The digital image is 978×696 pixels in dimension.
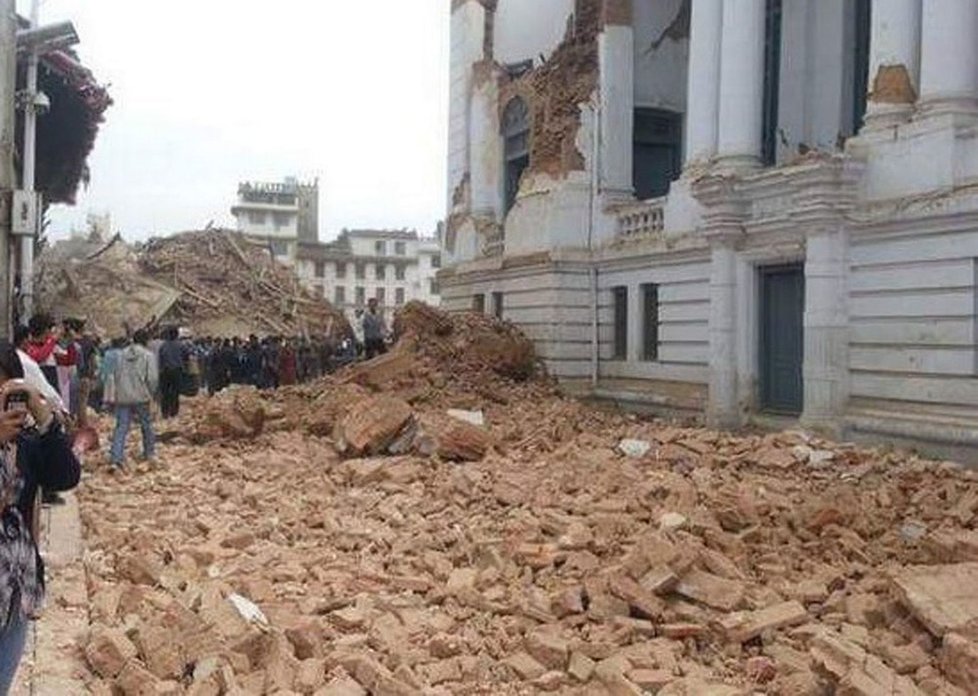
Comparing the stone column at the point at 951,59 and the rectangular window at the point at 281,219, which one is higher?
the rectangular window at the point at 281,219

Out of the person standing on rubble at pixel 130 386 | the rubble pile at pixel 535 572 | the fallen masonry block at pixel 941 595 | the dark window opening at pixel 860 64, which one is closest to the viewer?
the rubble pile at pixel 535 572

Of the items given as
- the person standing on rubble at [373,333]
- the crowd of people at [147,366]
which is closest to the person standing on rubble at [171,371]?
the crowd of people at [147,366]

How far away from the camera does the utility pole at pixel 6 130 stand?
339 inches

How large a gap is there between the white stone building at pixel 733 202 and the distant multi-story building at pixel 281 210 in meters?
67.7

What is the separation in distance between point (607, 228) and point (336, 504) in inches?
407

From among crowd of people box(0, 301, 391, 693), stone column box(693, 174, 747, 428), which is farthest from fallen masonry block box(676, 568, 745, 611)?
stone column box(693, 174, 747, 428)

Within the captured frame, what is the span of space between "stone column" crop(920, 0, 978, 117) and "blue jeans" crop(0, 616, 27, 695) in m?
11.2

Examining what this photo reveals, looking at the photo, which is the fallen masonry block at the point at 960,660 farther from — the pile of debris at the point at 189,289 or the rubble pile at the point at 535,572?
the pile of debris at the point at 189,289

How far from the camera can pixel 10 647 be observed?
3.60m

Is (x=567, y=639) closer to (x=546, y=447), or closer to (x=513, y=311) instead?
(x=546, y=447)

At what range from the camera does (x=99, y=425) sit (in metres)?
15.6

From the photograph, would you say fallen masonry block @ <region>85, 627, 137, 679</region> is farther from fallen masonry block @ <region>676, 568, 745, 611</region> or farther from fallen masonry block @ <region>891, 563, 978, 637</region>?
fallen masonry block @ <region>891, 563, 978, 637</region>

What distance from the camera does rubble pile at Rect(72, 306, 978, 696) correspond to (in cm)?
571

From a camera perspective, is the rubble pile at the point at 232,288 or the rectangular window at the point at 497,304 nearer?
the rectangular window at the point at 497,304
